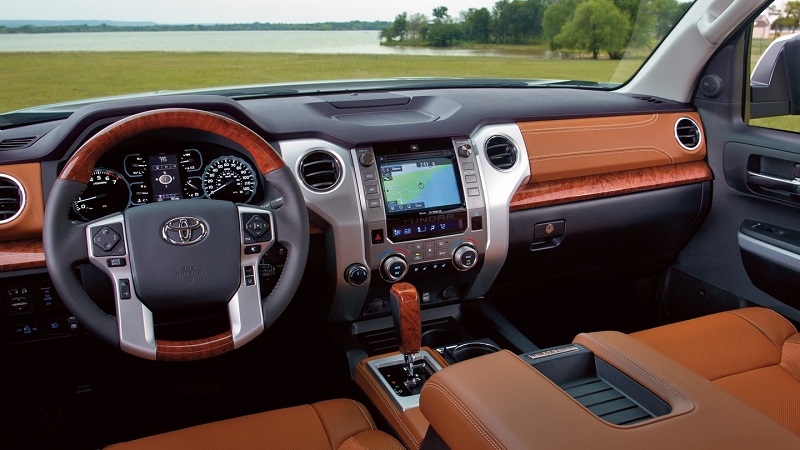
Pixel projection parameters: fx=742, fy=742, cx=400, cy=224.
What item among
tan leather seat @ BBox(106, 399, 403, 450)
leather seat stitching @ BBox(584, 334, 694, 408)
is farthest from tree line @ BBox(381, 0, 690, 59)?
leather seat stitching @ BBox(584, 334, 694, 408)

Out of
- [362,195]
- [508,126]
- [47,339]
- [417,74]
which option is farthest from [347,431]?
[417,74]

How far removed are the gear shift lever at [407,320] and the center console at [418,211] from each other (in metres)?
0.23

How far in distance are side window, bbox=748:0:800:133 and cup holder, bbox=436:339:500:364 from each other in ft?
4.61

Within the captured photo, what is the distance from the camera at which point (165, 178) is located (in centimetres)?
216

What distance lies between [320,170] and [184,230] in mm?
626

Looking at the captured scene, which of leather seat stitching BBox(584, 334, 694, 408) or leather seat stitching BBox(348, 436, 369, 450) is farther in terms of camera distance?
leather seat stitching BBox(348, 436, 369, 450)

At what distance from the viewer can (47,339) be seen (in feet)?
7.35

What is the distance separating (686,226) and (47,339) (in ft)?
8.19

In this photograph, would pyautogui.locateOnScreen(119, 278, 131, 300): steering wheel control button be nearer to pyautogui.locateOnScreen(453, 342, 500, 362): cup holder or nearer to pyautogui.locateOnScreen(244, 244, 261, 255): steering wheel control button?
pyautogui.locateOnScreen(244, 244, 261, 255): steering wheel control button

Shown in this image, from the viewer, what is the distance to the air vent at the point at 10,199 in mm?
2059

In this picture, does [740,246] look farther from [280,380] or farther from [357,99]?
[280,380]

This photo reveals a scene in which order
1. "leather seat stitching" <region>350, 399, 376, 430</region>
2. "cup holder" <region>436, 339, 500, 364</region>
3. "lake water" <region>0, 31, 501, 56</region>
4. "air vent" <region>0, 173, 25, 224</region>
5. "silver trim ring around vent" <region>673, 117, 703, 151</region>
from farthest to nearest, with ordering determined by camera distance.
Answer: "silver trim ring around vent" <region>673, 117, 703, 151</region> → "cup holder" <region>436, 339, 500, 364</region> → "lake water" <region>0, 31, 501, 56</region> → "air vent" <region>0, 173, 25, 224</region> → "leather seat stitching" <region>350, 399, 376, 430</region>

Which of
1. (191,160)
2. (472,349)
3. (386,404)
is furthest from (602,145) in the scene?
(191,160)

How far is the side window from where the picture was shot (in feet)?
9.16
